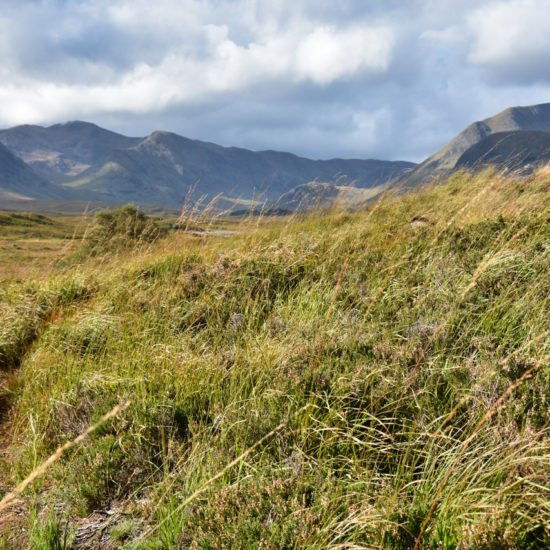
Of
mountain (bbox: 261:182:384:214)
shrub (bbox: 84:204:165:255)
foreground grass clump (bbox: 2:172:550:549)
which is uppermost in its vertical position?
mountain (bbox: 261:182:384:214)

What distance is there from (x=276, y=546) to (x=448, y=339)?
207 cm

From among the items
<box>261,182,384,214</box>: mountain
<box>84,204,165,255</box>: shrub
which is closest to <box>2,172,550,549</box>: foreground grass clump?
<box>84,204,165,255</box>: shrub

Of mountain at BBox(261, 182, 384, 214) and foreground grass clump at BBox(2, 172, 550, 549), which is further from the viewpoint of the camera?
mountain at BBox(261, 182, 384, 214)

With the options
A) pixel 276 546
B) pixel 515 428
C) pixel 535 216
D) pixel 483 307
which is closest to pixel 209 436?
pixel 276 546

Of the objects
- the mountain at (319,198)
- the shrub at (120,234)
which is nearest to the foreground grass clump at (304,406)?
the shrub at (120,234)

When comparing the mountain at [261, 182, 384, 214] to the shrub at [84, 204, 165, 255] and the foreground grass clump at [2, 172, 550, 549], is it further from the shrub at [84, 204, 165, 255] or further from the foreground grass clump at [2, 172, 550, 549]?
the foreground grass clump at [2, 172, 550, 549]

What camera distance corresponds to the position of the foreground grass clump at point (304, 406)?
1.67m

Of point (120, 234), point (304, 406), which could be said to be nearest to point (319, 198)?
point (120, 234)

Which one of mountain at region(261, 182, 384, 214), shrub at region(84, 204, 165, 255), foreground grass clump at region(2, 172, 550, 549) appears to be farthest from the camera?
mountain at region(261, 182, 384, 214)

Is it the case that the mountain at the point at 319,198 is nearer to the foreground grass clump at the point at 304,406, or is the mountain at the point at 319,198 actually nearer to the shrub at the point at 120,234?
the shrub at the point at 120,234

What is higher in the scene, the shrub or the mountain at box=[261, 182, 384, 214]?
the mountain at box=[261, 182, 384, 214]

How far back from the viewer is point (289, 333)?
3420 mm

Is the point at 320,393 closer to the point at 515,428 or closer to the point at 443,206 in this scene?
the point at 515,428

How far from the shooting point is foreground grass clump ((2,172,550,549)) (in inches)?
65.7
